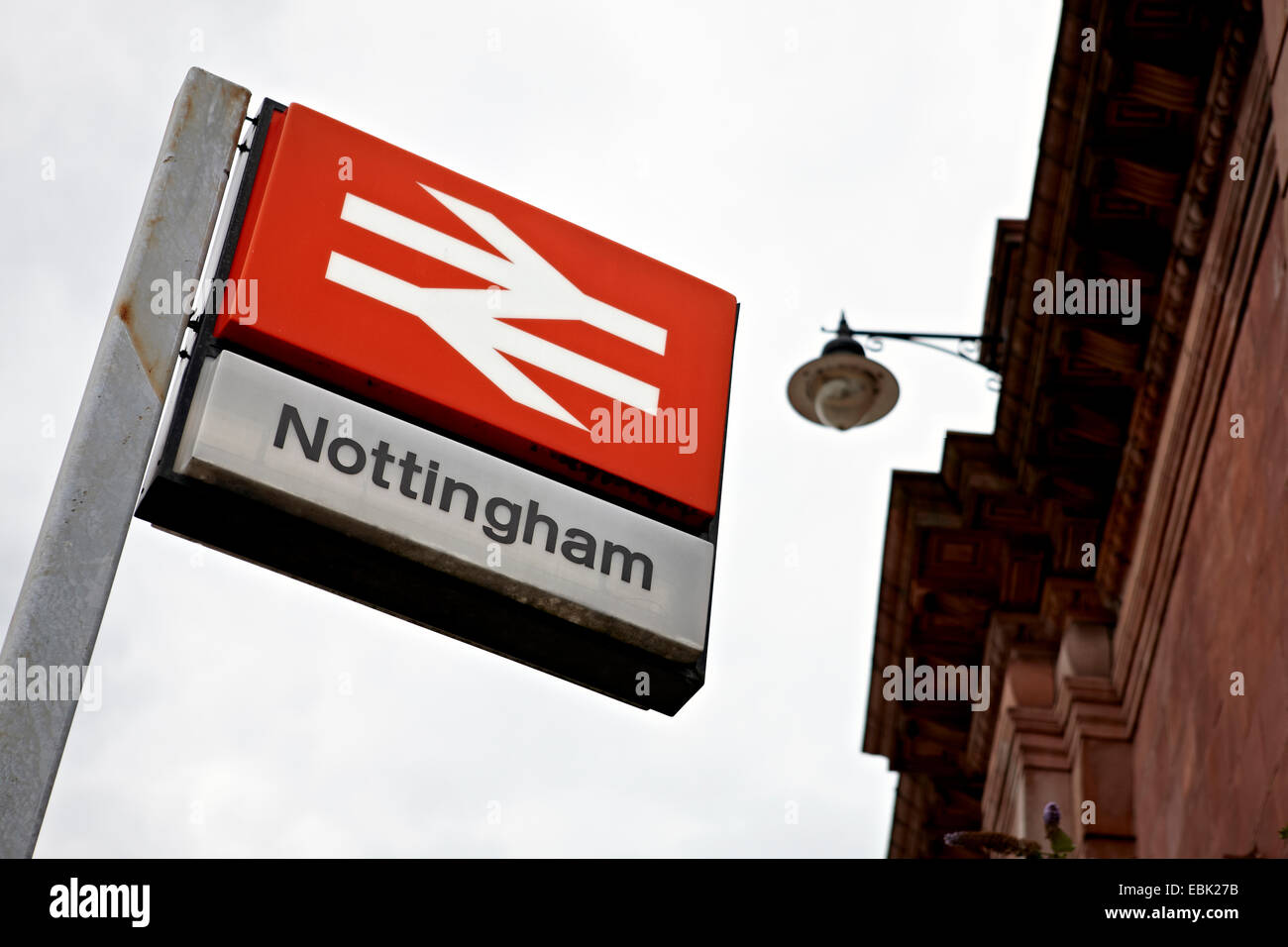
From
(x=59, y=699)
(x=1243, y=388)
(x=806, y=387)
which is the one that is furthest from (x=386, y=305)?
(x=806, y=387)

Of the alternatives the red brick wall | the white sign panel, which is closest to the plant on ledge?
the red brick wall

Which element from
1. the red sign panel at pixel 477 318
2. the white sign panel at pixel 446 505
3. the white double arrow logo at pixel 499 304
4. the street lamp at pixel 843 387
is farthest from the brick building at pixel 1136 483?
the white sign panel at pixel 446 505

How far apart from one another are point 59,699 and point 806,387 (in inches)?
427

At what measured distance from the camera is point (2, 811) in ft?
11.1

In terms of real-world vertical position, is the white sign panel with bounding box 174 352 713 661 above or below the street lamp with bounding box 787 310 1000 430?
below

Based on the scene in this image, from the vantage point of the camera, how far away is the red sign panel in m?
5.04

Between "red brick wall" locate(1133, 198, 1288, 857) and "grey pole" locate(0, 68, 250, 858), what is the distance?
766 cm

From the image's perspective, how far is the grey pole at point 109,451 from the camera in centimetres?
346

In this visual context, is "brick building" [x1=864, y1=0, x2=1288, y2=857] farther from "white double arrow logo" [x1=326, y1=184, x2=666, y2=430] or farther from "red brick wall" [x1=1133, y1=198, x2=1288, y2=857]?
"white double arrow logo" [x1=326, y1=184, x2=666, y2=430]

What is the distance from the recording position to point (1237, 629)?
1122cm

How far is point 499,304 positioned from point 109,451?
1859 millimetres

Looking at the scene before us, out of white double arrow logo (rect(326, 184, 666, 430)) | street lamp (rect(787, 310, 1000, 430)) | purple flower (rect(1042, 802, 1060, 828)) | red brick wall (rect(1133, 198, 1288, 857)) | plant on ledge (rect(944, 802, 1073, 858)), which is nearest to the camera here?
white double arrow logo (rect(326, 184, 666, 430))

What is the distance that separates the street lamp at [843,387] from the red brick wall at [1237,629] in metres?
2.73
